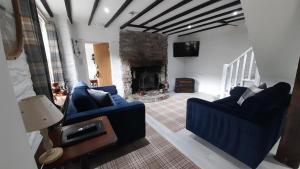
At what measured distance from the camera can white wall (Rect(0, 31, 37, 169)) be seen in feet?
1.43

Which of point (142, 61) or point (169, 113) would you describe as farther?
point (142, 61)

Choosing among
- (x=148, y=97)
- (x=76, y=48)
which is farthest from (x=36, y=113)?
(x=148, y=97)

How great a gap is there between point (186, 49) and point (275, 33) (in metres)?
3.43

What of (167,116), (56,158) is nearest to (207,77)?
(167,116)

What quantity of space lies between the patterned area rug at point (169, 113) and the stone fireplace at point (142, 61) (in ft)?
3.48

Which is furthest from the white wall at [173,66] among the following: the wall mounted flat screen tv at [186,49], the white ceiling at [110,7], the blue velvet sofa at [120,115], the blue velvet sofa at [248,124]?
the blue velvet sofa at [120,115]

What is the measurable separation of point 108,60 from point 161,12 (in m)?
2.45

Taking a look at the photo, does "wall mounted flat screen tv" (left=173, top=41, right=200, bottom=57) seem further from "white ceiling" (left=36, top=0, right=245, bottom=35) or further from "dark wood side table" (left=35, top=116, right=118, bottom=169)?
"dark wood side table" (left=35, top=116, right=118, bottom=169)

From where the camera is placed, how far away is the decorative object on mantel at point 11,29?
0.91 m

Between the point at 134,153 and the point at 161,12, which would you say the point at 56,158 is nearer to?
the point at 134,153

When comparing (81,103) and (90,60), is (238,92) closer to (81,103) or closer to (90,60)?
(81,103)

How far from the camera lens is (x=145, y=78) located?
4.99 metres

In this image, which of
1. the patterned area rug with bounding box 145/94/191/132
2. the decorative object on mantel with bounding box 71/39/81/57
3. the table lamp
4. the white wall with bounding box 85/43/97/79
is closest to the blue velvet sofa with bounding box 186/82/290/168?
the patterned area rug with bounding box 145/94/191/132

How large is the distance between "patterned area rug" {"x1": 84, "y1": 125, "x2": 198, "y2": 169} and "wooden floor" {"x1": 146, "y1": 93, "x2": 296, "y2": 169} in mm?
127
